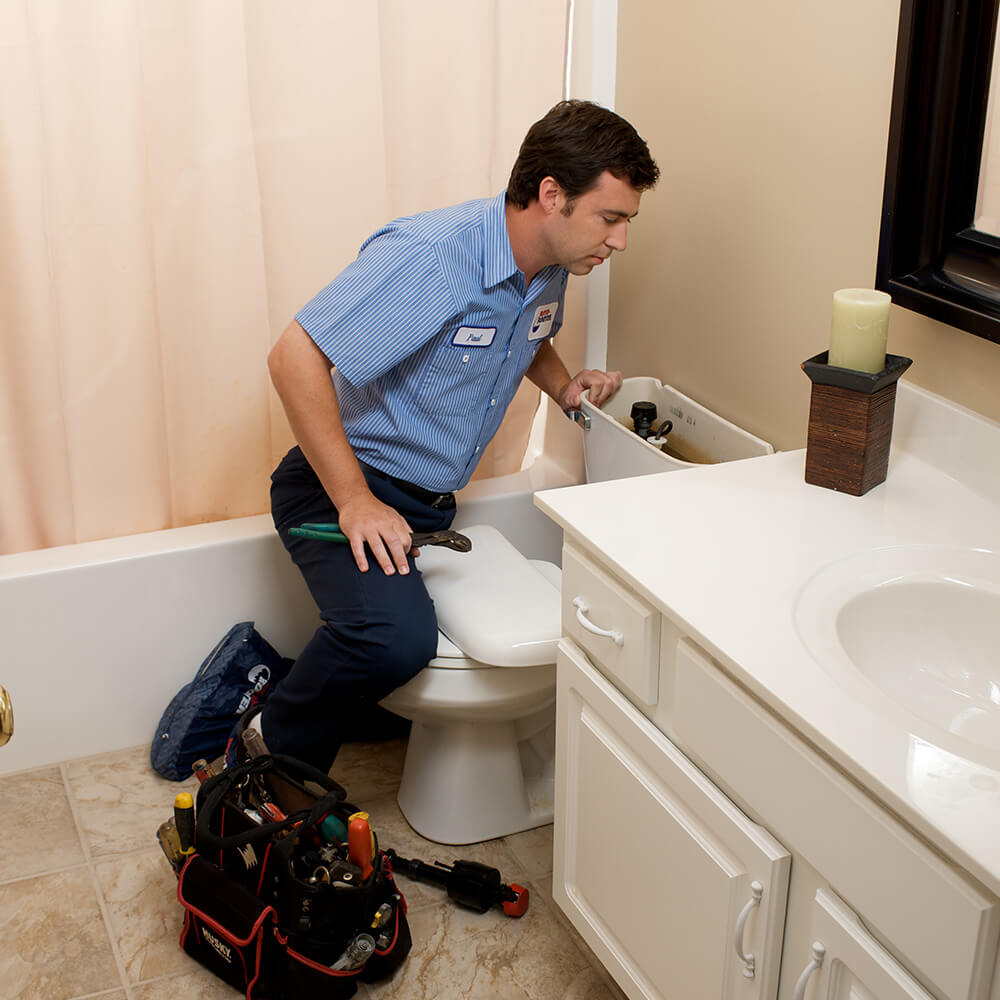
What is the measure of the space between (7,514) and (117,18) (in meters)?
0.82

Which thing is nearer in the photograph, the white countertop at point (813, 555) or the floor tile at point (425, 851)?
the white countertop at point (813, 555)

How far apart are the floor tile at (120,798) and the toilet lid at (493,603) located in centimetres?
61

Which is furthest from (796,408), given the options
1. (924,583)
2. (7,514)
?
(7,514)

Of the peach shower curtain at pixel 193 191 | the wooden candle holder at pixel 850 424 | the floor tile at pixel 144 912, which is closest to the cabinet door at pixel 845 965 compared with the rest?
the wooden candle holder at pixel 850 424

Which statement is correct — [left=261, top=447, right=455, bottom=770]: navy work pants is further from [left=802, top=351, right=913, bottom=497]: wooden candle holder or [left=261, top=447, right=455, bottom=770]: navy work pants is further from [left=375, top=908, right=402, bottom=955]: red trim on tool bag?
[left=802, top=351, right=913, bottom=497]: wooden candle holder

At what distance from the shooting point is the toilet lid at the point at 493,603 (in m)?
1.63

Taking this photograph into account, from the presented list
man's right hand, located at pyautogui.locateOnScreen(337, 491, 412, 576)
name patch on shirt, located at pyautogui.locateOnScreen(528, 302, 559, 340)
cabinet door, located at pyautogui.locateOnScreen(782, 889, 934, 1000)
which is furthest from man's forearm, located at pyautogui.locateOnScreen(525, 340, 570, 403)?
cabinet door, located at pyautogui.locateOnScreen(782, 889, 934, 1000)

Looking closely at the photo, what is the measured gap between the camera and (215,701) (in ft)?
6.61

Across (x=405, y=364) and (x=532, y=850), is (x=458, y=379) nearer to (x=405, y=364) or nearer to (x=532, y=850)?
→ (x=405, y=364)

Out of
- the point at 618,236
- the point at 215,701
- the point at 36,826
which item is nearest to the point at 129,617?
the point at 215,701

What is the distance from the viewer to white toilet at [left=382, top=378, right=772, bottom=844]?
1.68 meters

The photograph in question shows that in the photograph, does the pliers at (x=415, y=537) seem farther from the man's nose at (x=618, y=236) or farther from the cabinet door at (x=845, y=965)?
the cabinet door at (x=845, y=965)

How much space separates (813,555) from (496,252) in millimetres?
714

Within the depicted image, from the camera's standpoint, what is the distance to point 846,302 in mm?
1305
